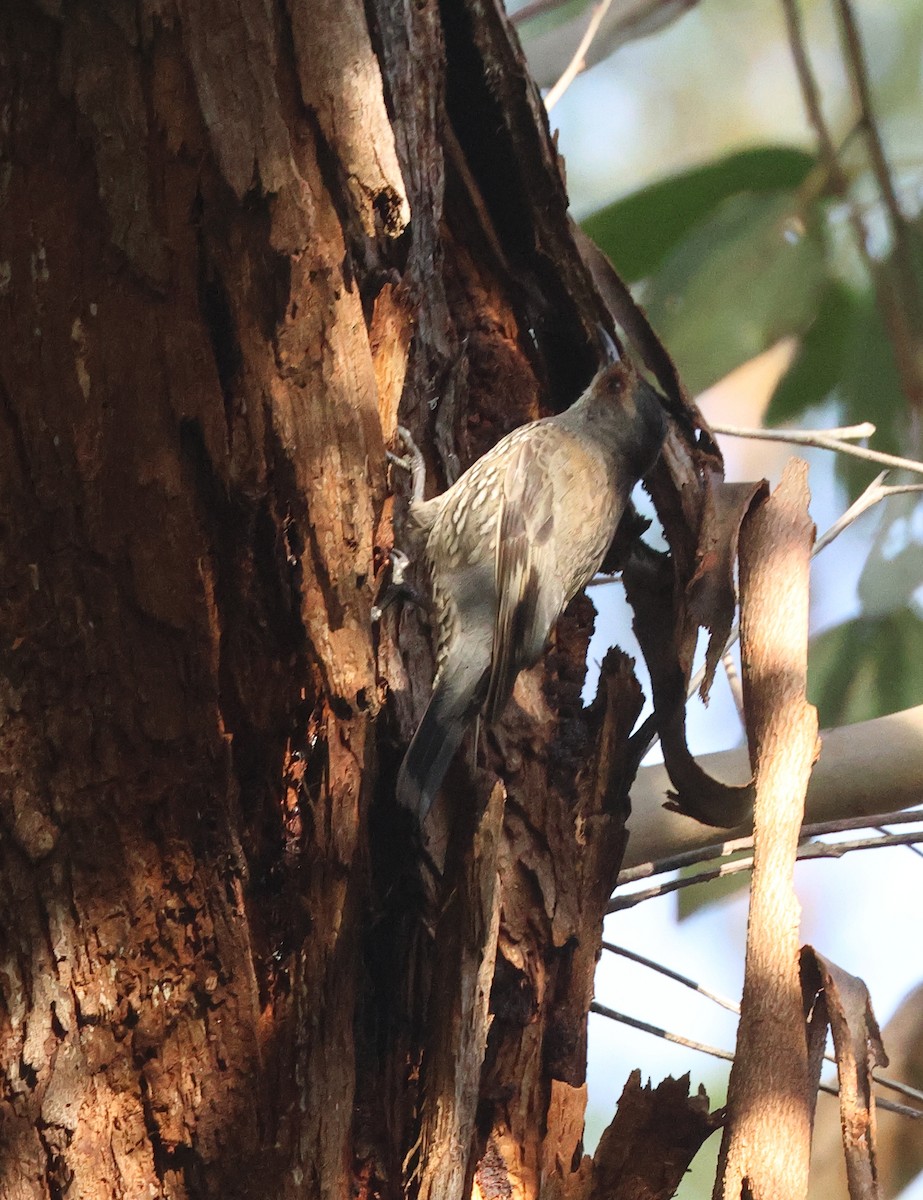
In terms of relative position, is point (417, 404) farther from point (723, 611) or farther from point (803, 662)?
point (803, 662)

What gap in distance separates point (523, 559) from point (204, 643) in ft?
2.75

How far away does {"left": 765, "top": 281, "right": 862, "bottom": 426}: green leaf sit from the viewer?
339 centimetres

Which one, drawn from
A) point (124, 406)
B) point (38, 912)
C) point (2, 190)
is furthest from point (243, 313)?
point (38, 912)

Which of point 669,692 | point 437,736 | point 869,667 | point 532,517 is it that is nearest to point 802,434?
point 532,517

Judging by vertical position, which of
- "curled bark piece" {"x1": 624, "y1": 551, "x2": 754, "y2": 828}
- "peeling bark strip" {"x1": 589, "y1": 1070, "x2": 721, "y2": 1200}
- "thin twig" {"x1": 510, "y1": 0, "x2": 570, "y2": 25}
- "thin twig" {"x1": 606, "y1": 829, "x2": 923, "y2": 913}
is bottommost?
"peeling bark strip" {"x1": 589, "y1": 1070, "x2": 721, "y2": 1200}

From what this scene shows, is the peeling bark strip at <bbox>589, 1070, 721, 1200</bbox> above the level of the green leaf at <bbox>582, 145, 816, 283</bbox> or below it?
below

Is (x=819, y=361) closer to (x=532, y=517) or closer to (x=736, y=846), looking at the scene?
(x=532, y=517)

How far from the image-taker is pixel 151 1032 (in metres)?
1.28

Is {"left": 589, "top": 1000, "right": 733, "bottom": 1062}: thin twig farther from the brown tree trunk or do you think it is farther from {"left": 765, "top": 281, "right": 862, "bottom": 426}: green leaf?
{"left": 765, "top": 281, "right": 862, "bottom": 426}: green leaf

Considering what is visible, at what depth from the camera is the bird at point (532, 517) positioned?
1889mm

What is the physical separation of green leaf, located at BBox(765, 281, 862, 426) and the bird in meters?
1.35

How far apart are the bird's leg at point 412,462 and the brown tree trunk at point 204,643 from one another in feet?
1.18

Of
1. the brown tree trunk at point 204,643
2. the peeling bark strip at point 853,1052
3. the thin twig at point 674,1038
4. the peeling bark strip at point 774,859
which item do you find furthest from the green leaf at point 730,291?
the peeling bark strip at point 853,1052

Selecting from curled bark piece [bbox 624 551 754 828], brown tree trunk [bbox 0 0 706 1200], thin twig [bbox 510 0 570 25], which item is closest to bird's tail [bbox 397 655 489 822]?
brown tree trunk [bbox 0 0 706 1200]
